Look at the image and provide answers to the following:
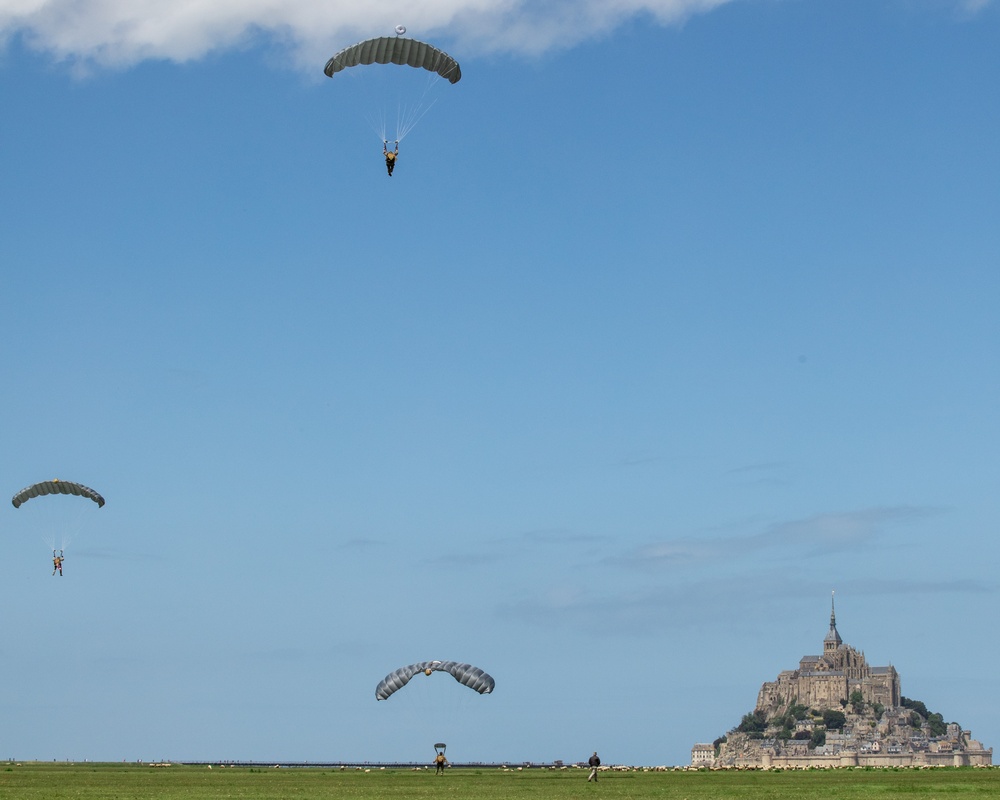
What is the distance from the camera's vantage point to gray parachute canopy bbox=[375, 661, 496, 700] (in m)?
66.1

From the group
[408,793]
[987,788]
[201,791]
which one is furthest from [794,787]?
[201,791]

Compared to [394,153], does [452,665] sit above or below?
below

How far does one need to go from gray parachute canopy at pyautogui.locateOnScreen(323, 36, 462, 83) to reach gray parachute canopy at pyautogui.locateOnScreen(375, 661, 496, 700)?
25.5 metres

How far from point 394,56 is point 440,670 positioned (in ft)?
86.7

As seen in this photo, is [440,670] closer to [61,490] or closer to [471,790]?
[471,790]

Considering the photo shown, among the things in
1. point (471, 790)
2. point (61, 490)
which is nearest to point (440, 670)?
point (471, 790)

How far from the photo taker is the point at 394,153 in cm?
5969

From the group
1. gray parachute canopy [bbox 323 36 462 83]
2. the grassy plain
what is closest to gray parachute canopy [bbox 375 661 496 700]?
the grassy plain

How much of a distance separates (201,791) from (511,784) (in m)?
15.3

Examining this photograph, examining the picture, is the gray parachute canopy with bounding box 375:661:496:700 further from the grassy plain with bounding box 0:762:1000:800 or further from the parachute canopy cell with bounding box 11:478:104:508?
the parachute canopy cell with bounding box 11:478:104:508

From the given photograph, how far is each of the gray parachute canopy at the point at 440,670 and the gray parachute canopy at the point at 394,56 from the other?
25506 mm

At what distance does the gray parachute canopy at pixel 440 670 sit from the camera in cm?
6606

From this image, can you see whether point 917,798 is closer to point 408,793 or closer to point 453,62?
point 408,793

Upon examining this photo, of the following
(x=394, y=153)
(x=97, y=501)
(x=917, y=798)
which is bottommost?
(x=917, y=798)
